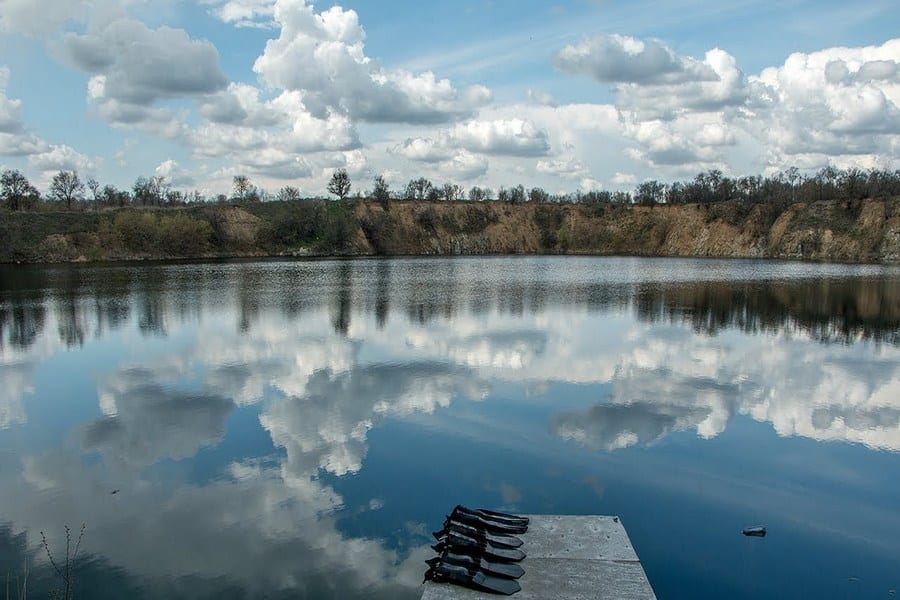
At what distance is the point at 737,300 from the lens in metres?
36.6

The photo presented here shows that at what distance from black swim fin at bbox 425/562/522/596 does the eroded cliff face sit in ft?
295

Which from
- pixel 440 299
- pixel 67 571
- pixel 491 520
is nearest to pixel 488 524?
pixel 491 520

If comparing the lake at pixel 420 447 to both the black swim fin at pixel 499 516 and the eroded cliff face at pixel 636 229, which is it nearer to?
the black swim fin at pixel 499 516

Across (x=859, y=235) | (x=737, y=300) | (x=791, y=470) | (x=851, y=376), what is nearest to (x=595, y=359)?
(x=851, y=376)

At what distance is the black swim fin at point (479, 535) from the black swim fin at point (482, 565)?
0.38 metres

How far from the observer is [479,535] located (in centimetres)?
881

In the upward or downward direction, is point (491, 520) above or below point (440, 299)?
below

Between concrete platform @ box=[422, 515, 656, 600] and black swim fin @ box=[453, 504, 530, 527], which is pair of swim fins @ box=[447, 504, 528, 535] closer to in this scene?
black swim fin @ box=[453, 504, 530, 527]

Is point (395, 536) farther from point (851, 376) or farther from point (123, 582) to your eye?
point (851, 376)

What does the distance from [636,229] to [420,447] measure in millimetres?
107929

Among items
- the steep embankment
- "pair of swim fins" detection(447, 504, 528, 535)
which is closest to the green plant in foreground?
"pair of swim fins" detection(447, 504, 528, 535)

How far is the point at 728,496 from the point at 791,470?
2.05m

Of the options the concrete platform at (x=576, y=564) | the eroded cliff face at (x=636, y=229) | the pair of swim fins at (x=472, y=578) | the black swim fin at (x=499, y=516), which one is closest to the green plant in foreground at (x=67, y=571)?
the pair of swim fins at (x=472, y=578)

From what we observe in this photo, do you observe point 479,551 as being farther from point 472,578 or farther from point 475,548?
point 472,578
